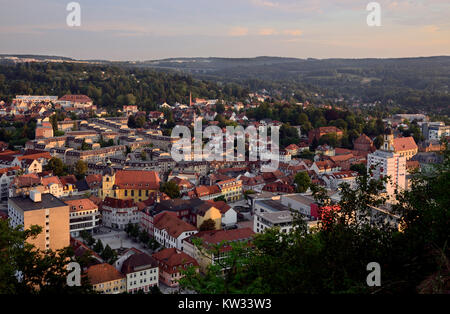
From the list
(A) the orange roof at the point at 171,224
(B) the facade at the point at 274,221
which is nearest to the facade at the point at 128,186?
(A) the orange roof at the point at 171,224

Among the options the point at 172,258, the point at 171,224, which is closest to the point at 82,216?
the point at 171,224

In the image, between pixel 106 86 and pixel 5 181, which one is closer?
pixel 5 181

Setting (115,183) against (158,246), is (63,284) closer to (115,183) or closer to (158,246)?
(158,246)

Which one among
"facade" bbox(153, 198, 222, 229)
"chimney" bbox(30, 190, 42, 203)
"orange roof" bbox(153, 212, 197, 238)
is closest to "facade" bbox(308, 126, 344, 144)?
"facade" bbox(153, 198, 222, 229)

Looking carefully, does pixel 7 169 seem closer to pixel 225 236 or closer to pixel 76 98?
pixel 225 236

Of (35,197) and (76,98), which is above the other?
(76,98)

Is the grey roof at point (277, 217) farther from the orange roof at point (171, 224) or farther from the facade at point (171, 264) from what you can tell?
the facade at point (171, 264)
